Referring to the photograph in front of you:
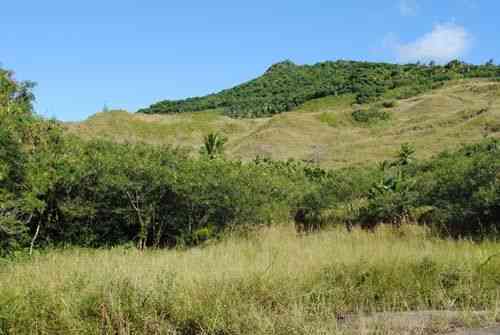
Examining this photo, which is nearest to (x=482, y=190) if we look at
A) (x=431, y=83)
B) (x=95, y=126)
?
(x=95, y=126)

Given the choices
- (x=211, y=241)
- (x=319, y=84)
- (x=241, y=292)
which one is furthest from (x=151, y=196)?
(x=319, y=84)

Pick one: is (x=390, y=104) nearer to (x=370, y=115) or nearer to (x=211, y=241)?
(x=370, y=115)

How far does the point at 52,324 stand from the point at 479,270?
502cm

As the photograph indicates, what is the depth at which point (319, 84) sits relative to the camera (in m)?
132

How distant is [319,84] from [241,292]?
426ft

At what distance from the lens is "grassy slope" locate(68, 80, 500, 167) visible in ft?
181

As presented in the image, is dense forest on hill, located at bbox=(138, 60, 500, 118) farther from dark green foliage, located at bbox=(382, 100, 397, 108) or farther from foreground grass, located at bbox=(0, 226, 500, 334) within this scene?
foreground grass, located at bbox=(0, 226, 500, 334)

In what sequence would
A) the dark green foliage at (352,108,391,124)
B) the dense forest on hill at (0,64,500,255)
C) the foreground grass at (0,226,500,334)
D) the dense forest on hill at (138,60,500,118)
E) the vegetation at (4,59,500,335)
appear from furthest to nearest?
the dense forest on hill at (138,60,500,118)
the dark green foliage at (352,108,391,124)
the dense forest on hill at (0,64,500,255)
the vegetation at (4,59,500,335)
the foreground grass at (0,226,500,334)

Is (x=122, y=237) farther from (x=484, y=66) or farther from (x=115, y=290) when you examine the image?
(x=484, y=66)

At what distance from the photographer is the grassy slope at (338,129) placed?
5522 centimetres

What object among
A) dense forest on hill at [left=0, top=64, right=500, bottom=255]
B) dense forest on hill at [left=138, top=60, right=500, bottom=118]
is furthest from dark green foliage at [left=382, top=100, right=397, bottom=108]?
dense forest on hill at [left=0, top=64, right=500, bottom=255]

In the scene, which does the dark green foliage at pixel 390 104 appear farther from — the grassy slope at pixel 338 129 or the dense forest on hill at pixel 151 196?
the dense forest on hill at pixel 151 196

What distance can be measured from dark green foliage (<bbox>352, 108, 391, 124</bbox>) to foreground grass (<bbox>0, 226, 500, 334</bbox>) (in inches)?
2912

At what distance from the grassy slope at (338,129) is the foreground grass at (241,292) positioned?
43.4 meters
